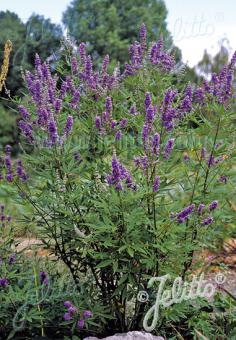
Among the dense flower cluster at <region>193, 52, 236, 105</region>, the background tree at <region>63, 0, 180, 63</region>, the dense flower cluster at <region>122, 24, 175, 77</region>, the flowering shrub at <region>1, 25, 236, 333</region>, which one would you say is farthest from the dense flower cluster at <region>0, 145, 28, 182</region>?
the background tree at <region>63, 0, 180, 63</region>

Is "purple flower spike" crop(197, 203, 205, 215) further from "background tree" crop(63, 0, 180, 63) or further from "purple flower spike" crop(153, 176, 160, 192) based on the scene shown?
"background tree" crop(63, 0, 180, 63)

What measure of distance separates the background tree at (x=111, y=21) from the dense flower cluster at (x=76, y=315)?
54.4 feet

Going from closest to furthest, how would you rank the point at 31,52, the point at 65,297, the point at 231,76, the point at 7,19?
the point at 231,76
the point at 65,297
the point at 31,52
the point at 7,19

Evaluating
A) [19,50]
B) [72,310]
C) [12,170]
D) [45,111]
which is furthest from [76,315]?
[19,50]

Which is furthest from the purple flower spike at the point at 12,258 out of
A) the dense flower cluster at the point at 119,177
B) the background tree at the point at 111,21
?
the background tree at the point at 111,21

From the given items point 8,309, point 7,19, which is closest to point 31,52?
point 7,19

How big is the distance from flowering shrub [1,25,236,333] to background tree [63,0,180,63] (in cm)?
1593

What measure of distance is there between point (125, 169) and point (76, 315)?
1.07 m

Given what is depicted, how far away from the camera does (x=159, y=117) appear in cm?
342

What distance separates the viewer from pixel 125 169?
3.10 meters

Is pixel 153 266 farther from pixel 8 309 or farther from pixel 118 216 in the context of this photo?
pixel 8 309

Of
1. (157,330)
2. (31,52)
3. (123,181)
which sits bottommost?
(157,330)

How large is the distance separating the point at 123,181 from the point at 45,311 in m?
1.09

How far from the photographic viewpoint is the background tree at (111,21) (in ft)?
66.5
